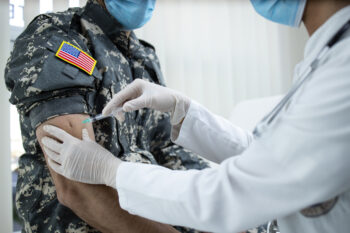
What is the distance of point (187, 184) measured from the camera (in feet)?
2.71

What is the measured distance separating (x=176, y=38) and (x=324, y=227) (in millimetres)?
1913

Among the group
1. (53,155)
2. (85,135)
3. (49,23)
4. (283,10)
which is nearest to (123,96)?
(85,135)

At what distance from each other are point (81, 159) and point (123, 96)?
27 centimetres

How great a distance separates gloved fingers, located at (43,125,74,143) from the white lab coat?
0.24 m

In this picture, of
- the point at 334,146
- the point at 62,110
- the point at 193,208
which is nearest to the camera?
the point at 334,146

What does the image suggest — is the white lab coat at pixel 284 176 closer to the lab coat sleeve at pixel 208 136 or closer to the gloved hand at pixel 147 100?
the gloved hand at pixel 147 100

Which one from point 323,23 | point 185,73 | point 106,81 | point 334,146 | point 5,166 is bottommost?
A: point 5,166

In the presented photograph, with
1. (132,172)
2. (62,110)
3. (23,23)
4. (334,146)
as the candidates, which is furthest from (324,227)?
(23,23)

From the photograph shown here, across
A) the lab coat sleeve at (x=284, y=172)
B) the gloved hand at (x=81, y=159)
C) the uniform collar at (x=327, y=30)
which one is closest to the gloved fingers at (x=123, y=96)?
the gloved hand at (x=81, y=159)

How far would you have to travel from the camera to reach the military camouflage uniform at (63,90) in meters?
1.07

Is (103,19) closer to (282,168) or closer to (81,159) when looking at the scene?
(81,159)

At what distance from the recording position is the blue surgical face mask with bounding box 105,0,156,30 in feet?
4.33

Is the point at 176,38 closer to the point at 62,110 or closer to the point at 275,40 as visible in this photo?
the point at 275,40

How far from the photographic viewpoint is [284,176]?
711mm
